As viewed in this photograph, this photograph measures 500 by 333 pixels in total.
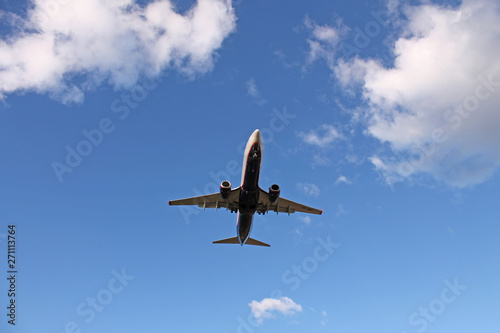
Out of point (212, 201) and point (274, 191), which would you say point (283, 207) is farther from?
point (212, 201)

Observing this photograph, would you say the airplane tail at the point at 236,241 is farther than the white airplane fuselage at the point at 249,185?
Yes

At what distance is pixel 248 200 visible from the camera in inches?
1583

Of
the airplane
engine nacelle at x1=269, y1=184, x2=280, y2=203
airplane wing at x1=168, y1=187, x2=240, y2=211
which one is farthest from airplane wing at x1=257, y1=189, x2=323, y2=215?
engine nacelle at x1=269, y1=184, x2=280, y2=203

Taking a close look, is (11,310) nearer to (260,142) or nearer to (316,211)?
(260,142)

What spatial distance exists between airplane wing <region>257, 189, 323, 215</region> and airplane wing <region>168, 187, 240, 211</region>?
3058 mm

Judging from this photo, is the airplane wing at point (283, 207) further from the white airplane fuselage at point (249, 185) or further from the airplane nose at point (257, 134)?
the airplane nose at point (257, 134)

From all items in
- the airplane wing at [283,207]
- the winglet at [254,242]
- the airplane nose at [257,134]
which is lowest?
the winglet at [254,242]

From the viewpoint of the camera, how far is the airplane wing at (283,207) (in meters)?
44.2

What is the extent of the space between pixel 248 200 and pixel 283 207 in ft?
24.1

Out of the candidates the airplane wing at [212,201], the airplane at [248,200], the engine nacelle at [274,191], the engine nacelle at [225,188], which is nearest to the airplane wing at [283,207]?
the airplane at [248,200]

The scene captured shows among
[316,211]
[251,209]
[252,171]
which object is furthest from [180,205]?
[316,211]

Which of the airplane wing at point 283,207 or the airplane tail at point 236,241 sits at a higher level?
the airplane wing at point 283,207

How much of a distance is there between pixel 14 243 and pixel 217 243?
2403 centimetres

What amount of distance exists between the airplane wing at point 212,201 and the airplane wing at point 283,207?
306cm
